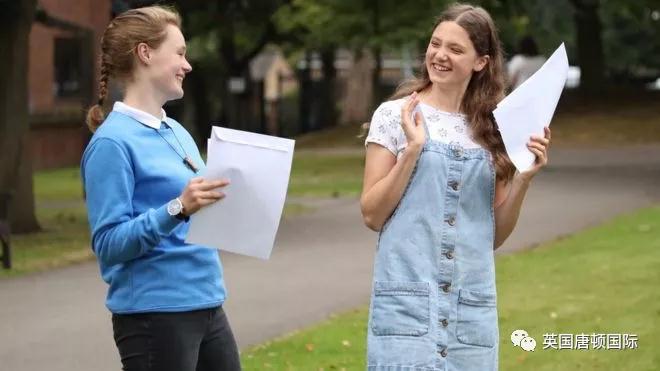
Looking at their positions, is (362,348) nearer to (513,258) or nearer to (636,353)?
(636,353)

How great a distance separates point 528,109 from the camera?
4051 millimetres

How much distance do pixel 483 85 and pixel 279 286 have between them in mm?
7517

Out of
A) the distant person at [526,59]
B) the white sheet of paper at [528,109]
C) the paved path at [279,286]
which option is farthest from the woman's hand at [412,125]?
the distant person at [526,59]

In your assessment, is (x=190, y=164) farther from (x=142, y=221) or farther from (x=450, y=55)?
(x=450, y=55)

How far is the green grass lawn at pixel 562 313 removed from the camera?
8.01 metres

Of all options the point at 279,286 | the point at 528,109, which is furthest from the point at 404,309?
the point at 279,286

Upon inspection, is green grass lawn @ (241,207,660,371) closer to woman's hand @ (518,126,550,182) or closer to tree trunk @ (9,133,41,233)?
woman's hand @ (518,126,550,182)

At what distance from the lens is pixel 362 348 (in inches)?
331

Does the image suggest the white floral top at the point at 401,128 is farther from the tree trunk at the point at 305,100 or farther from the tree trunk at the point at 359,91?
the tree trunk at the point at 305,100

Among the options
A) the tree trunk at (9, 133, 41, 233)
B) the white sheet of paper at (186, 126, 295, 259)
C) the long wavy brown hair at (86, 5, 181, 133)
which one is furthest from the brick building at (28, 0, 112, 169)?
the white sheet of paper at (186, 126, 295, 259)

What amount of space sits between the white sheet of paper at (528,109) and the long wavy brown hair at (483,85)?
0.31 ft

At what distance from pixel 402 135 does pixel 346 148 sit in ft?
98.2

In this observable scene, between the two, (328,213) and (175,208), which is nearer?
(175,208)
